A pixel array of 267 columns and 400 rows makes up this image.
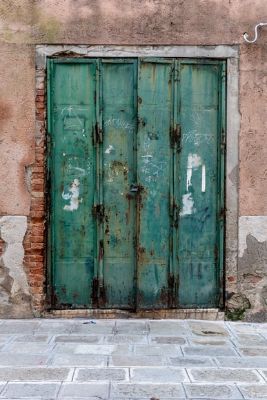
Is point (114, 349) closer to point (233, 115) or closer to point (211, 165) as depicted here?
point (211, 165)

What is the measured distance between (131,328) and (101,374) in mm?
1352

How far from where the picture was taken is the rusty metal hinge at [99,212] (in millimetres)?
6008

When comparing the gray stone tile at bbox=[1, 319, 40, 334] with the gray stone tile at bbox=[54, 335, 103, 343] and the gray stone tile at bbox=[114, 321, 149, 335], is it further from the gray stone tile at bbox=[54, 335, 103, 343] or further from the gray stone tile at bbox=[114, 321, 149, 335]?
the gray stone tile at bbox=[114, 321, 149, 335]

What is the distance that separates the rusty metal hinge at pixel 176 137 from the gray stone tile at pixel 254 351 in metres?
2.16

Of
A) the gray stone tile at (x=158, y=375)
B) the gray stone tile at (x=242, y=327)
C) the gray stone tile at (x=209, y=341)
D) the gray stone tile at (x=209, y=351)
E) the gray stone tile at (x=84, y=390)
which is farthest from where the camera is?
the gray stone tile at (x=242, y=327)

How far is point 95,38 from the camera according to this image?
5.94 metres

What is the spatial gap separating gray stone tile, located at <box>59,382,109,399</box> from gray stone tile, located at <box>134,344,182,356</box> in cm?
82

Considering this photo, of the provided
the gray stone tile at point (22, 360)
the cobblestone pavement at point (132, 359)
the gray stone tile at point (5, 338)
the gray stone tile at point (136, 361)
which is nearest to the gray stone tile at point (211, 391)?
the cobblestone pavement at point (132, 359)

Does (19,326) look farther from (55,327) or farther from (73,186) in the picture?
(73,186)

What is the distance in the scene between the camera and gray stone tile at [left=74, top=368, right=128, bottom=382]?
4.23 meters

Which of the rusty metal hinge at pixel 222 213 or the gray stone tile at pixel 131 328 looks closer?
the gray stone tile at pixel 131 328

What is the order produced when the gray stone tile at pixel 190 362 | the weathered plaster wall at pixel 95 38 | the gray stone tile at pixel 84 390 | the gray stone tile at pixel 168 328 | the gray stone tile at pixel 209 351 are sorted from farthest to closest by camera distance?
the weathered plaster wall at pixel 95 38
the gray stone tile at pixel 168 328
the gray stone tile at pixel 209 351
the gray stone tile at pixel 190 362
the gray stone tile at pixel 84 390

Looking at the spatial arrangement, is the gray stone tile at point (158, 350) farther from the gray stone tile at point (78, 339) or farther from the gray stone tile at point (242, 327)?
the gray stone tile at point (242, 327)

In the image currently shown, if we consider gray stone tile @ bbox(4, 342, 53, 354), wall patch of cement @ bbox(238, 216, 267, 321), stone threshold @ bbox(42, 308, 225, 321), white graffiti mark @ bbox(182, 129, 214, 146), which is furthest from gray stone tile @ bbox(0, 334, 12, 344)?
white graffiti mark @ bbox(182, 129, 214, 146)
